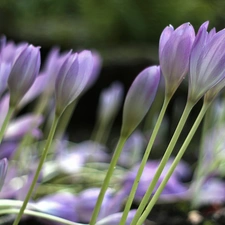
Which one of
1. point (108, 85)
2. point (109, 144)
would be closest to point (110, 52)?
point (108, 85)

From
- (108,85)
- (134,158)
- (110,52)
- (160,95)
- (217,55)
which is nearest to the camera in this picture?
(217,55)

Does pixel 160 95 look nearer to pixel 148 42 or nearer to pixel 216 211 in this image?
pixel 216 211

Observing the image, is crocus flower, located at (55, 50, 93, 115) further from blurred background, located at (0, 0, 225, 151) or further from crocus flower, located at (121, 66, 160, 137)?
blurred background, located at (0, 0, 225, 151)

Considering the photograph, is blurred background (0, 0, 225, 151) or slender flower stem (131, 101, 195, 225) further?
blurred background (0, 0, 225, 151)

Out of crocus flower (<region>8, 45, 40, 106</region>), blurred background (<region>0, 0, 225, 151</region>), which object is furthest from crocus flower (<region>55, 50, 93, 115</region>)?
blurred background (<region>0, 0, 225, 151</region>)

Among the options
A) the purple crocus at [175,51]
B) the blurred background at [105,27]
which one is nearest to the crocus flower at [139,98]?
the purple crocus at [175,51]

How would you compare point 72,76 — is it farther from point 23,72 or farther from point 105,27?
point 105,27

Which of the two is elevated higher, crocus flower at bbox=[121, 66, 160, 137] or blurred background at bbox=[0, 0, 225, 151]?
blurred background at bbox=[0, 0, 225, 151]
